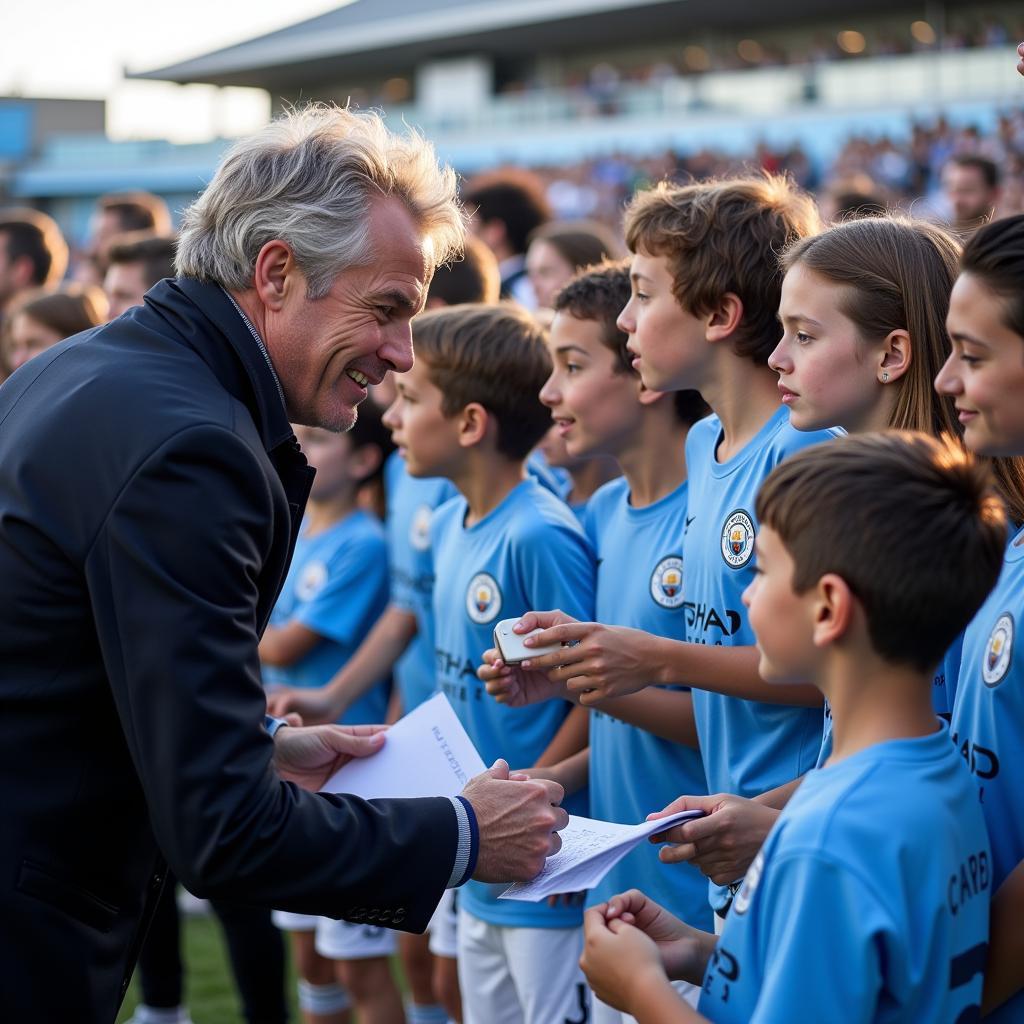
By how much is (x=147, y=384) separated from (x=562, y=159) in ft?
100

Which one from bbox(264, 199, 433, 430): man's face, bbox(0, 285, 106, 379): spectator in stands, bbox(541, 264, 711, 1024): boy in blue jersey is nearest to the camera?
bbox(264, 199, 433, 430): man's face

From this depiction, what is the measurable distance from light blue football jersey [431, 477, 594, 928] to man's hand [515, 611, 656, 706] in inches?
33.4

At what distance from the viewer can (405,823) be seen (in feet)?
7.63

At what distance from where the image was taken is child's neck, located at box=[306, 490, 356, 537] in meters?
5.19

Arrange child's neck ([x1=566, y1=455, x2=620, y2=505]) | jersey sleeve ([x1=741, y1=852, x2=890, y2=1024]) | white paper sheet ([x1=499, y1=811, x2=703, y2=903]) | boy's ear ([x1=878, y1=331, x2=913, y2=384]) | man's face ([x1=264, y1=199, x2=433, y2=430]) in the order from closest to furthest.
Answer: jersey sleeve ([x1=741, y1=852, x2=890, y2=1024]) < white paper sheet ([x1=499, y1=811, x2=703, y2=903]) < man's face ([x1=264, y1=199, x2=433, y2=430]) < boy's ear ([x1=878, y1=331, x2=913, y2=384]) < child's neck ([x1=566, y1=455, x2=620, y2=505])

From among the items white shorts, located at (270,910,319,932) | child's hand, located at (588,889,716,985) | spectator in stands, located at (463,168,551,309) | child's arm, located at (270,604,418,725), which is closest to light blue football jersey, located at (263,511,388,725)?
child's arm, located at (270,604,418,725)

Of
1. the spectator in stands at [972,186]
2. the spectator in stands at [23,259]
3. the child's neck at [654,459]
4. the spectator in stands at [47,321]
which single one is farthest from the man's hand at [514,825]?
the spectator in stands at [972,186]

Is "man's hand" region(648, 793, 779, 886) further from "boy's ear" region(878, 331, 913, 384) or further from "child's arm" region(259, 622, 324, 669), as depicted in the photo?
"child's arm" region(259, 622, 324, 669)

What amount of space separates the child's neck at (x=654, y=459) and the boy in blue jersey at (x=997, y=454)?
1.41m

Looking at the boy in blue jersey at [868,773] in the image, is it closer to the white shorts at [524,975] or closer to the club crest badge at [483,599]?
the white shorts at [524,975]

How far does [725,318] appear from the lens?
3156mm

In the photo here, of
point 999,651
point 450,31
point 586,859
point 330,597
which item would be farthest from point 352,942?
point 450,31

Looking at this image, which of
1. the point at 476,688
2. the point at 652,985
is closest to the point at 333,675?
the point at 476,688

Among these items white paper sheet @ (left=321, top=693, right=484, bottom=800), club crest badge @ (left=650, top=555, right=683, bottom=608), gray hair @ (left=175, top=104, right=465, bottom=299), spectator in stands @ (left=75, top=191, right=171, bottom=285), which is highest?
gray hair @ (left=175, top=104, right=465, bottom=299)
